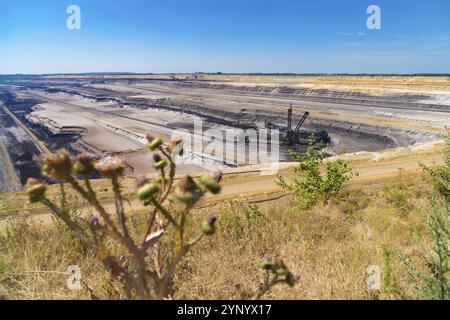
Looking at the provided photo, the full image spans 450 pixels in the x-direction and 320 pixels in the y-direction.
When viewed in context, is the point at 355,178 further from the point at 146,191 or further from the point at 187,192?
the point at 146,191

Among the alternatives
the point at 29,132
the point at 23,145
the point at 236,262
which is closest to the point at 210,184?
the point at 236,262

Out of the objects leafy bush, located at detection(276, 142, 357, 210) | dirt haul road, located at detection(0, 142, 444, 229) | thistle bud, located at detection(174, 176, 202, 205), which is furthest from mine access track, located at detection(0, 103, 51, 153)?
thistle bud, located at detection(174, 176, 202, 205)

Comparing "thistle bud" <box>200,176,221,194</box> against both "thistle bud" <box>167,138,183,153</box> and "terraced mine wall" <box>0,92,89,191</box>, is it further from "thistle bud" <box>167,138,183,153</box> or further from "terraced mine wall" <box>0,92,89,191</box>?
"terraced mine wall" <box>0,92,89,191</box>

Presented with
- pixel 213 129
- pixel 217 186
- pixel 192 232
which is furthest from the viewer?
pixel 213 129

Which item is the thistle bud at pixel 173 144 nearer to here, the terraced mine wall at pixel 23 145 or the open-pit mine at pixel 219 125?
the open-pit mine at pixel 219 125
